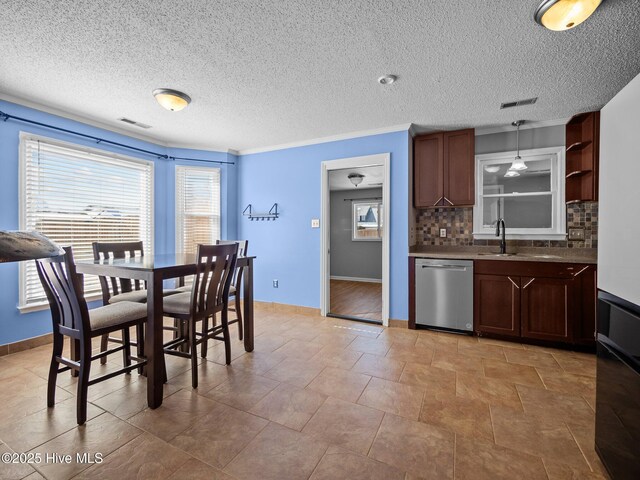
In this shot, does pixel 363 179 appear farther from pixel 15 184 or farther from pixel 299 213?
pixel 15 184

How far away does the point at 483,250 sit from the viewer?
3684 millimetres

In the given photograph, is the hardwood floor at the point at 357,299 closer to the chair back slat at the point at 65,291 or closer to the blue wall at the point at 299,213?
the blue wall at the point at 299,213

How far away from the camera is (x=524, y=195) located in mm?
3576

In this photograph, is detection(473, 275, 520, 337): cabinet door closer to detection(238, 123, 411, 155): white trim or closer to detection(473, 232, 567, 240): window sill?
detection(473, 232, 567, 240): window sill

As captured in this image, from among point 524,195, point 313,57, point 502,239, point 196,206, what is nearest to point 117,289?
point 196,206

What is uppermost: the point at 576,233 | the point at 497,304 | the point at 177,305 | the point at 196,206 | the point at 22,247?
the point at 196,206

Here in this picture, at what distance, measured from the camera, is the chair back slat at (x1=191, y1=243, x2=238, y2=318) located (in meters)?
2.15

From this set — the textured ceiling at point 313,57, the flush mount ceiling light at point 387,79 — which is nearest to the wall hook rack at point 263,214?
the textured ceiling at point 313,57

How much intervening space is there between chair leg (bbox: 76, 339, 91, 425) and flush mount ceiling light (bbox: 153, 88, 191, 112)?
1.97 m

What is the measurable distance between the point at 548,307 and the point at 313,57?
10.2 ft

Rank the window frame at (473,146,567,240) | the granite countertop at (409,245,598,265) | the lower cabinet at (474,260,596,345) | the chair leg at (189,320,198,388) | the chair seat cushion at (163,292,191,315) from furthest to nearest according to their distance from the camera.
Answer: the window frame at (473,146,567,240) → the granite countertop at (409,245,598,265) → the lower cabinet at (474,260,596,345) → the chair seat cushion at (163,292,191,315) → the chair leg at (189,320,198,388)

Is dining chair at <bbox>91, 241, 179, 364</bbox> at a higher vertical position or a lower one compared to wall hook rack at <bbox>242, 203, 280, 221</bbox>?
lower

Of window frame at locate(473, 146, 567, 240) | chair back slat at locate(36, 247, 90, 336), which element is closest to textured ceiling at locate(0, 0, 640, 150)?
window frame at locate(473, 146, 567, 240)

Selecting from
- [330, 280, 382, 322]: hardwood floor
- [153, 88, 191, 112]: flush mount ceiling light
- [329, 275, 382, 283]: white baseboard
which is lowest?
[330, 280, 382, 322]: hardwood floor
